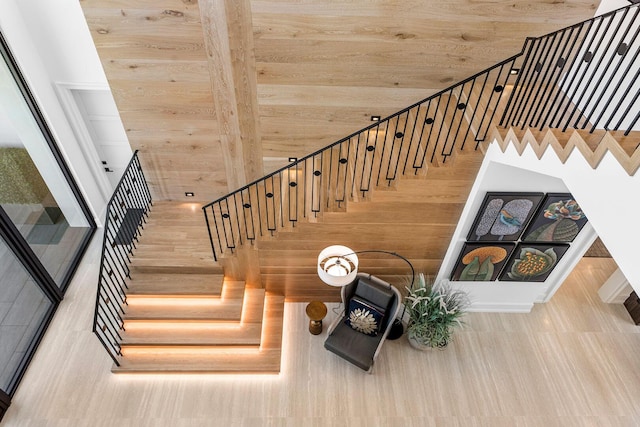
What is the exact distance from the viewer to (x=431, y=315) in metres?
4.53

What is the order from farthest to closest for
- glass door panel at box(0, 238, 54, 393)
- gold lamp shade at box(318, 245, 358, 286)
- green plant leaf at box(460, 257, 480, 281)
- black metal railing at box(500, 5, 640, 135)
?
green plant leaf at box(460, 257, 480, 281) → glass door panel at box(0, 238, 54, 393) → gold lamp shade at box(318, 245, 358, 286) → black metal railing at box(500, 5, 640, 135)

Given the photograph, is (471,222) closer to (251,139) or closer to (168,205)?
(251,139)

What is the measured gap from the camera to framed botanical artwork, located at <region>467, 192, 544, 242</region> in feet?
13.4

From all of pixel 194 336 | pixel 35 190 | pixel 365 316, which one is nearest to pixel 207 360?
pixel 194 336

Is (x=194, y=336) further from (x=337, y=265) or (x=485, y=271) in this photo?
(x=485, y=271)

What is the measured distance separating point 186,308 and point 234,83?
8.47 ft

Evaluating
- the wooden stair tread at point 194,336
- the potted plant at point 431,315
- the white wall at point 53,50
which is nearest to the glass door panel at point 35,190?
the white wall at point 53,50

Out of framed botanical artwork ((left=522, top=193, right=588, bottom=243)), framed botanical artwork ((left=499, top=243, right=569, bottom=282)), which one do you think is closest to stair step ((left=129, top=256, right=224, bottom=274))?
framed botanical artwork ((left=499, top=243, right=569, bottom=282))

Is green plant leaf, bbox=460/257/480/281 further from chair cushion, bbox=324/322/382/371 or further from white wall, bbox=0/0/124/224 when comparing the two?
white wall, bbox=0/0/124/224

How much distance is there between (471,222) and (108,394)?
14.0ft

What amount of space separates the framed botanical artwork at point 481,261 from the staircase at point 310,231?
25 centimetres

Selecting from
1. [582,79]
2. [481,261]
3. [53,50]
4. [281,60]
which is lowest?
[481,261]

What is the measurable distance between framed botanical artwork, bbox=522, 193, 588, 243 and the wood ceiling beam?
10.5ft

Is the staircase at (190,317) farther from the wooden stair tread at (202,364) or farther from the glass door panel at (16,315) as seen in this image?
the glass door panel at (16,315)
